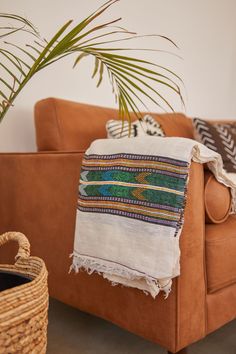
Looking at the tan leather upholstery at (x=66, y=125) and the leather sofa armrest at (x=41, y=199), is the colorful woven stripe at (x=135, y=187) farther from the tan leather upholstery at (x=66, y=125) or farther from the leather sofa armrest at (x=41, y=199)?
the tan leather upholstery at (x=66, y=125)

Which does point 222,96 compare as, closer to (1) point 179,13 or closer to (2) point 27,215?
(1) point 179,13

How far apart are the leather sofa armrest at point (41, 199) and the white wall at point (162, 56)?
334mm

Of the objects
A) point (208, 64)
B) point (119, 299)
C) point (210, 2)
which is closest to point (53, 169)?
point (119, 299)

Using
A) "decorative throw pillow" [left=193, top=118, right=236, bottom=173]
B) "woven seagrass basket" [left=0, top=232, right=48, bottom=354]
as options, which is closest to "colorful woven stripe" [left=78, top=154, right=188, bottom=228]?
"woven seagrass basket" [left=0, top=232, right=48, bottom=354]

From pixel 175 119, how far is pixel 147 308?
125 cm

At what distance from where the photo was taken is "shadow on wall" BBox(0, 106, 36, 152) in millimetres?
1718

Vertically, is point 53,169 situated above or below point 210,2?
below

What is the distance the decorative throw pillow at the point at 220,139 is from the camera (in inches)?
71.9

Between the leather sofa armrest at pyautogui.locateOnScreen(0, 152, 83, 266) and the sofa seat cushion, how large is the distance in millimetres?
459

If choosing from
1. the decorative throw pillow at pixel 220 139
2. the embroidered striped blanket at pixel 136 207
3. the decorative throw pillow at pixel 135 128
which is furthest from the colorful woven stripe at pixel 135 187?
the decorative throw pillow at pixel 220 139

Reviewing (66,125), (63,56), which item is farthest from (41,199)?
(63,56)

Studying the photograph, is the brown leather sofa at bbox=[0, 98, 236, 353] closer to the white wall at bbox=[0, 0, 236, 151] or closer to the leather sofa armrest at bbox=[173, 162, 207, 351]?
the leather sofa armrest at bbox=[173, 162, 207, 351]

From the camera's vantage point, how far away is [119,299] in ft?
3.65

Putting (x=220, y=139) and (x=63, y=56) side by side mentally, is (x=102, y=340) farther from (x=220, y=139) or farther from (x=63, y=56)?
(x=220, y=139)
